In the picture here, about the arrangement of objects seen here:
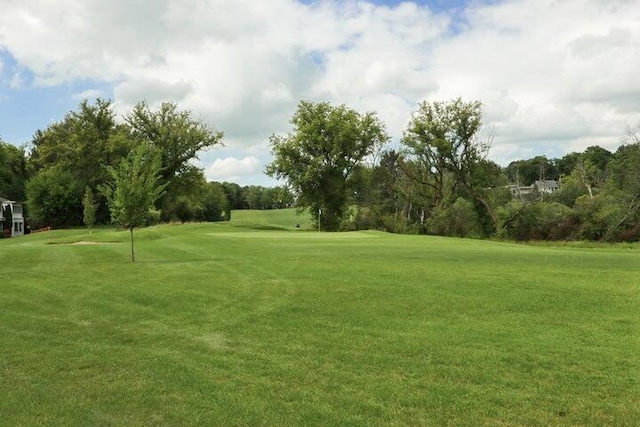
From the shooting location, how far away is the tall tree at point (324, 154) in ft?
185

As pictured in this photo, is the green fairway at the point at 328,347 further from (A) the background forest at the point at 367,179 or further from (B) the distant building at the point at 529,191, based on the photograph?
(B) the distant building at the point at 529,191

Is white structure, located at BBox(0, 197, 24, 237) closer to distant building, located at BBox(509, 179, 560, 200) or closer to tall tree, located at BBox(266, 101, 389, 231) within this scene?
tall tree, located at BBox(266, 101, 389, 231)

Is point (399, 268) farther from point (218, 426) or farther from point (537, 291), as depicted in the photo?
point (218, 426)

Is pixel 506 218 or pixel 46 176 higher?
pixel 46 176

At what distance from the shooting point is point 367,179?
59.0 meters

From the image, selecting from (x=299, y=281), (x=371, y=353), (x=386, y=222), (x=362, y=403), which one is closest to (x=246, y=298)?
(x=299, y=281)

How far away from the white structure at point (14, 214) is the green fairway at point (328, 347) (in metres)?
69.2

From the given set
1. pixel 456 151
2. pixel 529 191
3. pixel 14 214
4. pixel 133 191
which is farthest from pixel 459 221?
pixel 14 214

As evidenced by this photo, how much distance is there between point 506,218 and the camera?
5066 centimetres

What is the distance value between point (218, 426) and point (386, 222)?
54.2 m

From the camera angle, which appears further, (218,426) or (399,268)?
(399,268)

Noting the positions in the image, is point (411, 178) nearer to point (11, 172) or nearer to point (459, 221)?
point (459, 221)

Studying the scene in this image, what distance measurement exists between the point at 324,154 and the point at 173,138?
18.5 meters

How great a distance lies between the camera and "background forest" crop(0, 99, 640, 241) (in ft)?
155
